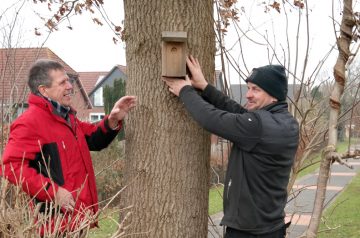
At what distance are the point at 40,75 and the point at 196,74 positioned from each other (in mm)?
1116

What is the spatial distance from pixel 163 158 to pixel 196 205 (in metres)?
0.41

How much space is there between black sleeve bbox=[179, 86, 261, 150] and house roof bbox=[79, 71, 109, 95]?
4679cm

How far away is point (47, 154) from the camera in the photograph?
10.3 feet

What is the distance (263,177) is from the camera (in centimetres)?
295

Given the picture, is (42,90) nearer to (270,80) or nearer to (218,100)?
(218,100)

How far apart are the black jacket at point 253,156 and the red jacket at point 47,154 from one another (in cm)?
85

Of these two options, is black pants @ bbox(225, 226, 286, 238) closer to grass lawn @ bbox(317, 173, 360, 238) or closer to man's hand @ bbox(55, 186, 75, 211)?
man's hand @ bbox(55, 186, 75, 211)

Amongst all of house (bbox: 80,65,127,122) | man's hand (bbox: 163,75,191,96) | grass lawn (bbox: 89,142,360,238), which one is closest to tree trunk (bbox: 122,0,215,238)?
man's hand (bbox: 163,75,191,96)

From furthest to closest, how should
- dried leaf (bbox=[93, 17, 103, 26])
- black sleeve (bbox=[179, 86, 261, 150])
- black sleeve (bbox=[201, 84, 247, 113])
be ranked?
dried leaf (bbox=[93, 17, 103, 26])
black sleeve (bbox=[201, 84, 247, 113])
black sleeve (bbox=[179, 86, 261, 150])

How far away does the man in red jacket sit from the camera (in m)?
2.96

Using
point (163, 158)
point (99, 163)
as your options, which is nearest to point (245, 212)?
point (163, 158)

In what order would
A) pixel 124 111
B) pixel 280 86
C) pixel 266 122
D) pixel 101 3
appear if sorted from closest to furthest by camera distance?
pixel 266 122 → pixel 280 86 → pixel 124 111 → pixel 101 3

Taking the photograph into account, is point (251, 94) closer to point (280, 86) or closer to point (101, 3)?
point (280, 86)

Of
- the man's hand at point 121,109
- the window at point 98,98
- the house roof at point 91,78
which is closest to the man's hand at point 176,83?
the man's hand at point 121,109
